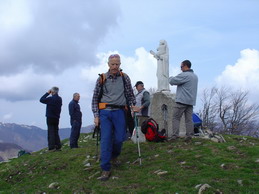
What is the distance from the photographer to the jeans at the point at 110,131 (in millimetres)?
6414

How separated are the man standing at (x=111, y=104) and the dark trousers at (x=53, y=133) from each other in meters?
5.58

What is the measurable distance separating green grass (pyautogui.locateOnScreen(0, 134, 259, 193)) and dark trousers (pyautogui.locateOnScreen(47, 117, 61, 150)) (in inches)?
93.5

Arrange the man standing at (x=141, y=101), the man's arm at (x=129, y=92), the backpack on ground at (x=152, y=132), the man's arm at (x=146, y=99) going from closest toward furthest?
the man's arm at (x=129, y=92) → the backpack on ground at (x=152, y=132) → the man's arm at (x=146, y=99) → the man standing at (x=141, y=101)

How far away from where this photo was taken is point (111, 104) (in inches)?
261

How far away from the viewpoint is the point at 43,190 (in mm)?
6344

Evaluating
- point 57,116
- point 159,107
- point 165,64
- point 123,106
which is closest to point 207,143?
Result: point 123,106

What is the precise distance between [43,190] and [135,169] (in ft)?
7.25

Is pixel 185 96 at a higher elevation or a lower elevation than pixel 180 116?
higher

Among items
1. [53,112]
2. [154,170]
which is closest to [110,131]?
[154,170]

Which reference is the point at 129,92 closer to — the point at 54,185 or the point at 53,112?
the point at 54,185

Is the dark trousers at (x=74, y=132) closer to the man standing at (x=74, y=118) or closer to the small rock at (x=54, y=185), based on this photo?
the man standing at (x=74, y=118)

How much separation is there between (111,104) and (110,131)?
0.63 meters

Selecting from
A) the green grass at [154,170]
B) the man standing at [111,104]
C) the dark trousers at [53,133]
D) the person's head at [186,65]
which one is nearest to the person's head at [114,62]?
the man standing at [111,104]

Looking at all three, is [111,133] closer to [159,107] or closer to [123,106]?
[123,106]
